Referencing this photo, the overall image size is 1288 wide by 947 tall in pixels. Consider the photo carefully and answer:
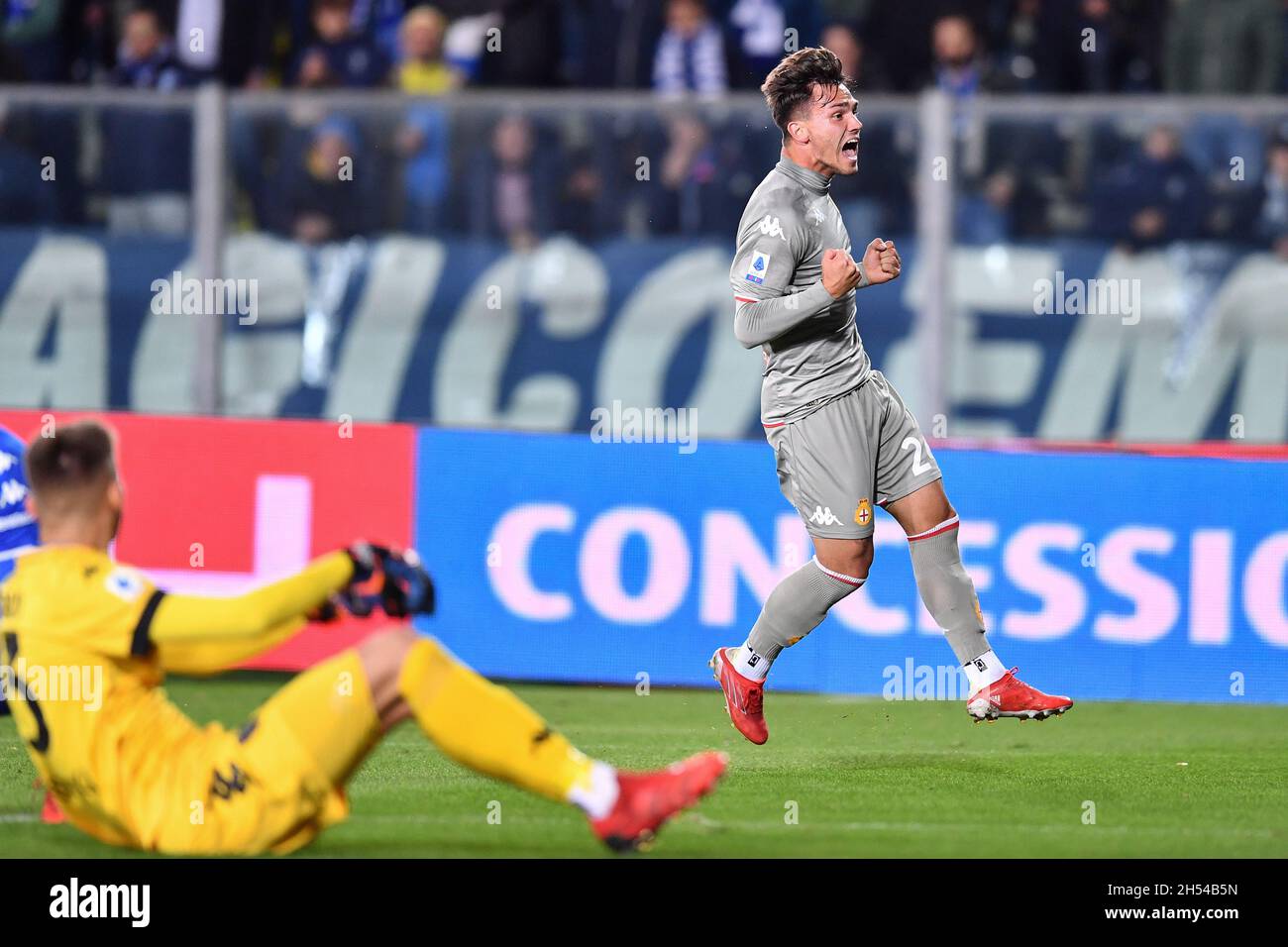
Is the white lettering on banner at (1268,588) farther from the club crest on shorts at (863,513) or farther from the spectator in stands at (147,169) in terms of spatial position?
the spectator in stands at (147,169)

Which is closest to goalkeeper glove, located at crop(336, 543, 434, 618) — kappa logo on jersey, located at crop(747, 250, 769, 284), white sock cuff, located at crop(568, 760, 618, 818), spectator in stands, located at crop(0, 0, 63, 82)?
white sock cuff, located at crop(568, 760, 618, 818)

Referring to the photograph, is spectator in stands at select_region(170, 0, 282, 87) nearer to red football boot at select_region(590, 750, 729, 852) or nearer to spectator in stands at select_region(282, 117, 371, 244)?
spectator in stands at select_region(282, 117, 371, 244)

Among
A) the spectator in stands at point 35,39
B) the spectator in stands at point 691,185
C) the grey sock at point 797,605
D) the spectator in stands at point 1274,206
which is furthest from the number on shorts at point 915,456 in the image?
the spectator in stands at point 35,39

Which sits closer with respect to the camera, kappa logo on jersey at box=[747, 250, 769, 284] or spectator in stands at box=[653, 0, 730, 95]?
kappa logo on jersey at box=[747, 250, 769, 284]

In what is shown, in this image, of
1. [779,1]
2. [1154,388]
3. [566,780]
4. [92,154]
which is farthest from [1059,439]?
→ [566,780]

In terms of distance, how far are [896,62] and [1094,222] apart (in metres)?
2.05

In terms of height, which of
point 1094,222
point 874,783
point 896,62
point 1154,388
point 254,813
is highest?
point 896,62

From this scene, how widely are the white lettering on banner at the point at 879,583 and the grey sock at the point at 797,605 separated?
77.6 inches

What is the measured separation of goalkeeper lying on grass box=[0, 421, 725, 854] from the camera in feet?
15.4

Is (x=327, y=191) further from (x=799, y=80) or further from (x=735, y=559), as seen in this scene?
(x=799, y=80)

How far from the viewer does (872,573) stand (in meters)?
9.28

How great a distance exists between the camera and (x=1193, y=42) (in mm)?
12352

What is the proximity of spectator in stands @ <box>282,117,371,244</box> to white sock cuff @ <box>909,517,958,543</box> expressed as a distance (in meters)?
4.89

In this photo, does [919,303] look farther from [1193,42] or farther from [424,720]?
[424,720]
